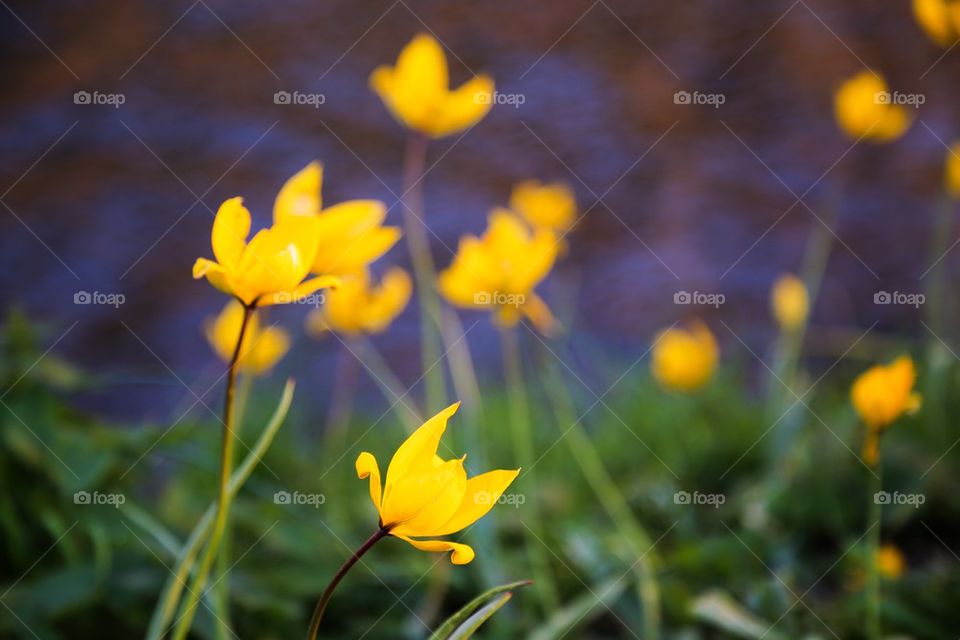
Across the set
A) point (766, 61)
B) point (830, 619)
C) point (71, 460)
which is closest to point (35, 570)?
point (71, 460)

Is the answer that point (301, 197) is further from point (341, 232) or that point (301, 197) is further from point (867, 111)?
point (867, 111)

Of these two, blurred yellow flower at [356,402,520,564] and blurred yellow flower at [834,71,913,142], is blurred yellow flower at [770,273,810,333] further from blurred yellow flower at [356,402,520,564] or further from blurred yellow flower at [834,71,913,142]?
blurred yellow flower at [356,402,520,564]

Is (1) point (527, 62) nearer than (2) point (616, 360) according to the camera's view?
No

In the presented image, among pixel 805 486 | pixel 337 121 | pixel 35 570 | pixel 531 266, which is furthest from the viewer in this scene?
pixel 337 121

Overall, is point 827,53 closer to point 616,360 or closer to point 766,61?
point 766,61

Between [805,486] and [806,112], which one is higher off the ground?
[806,112]

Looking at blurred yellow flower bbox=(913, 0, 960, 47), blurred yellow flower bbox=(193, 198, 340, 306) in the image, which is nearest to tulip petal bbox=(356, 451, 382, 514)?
blurred yellow flower bbox=(193, 198, 340, 306)
